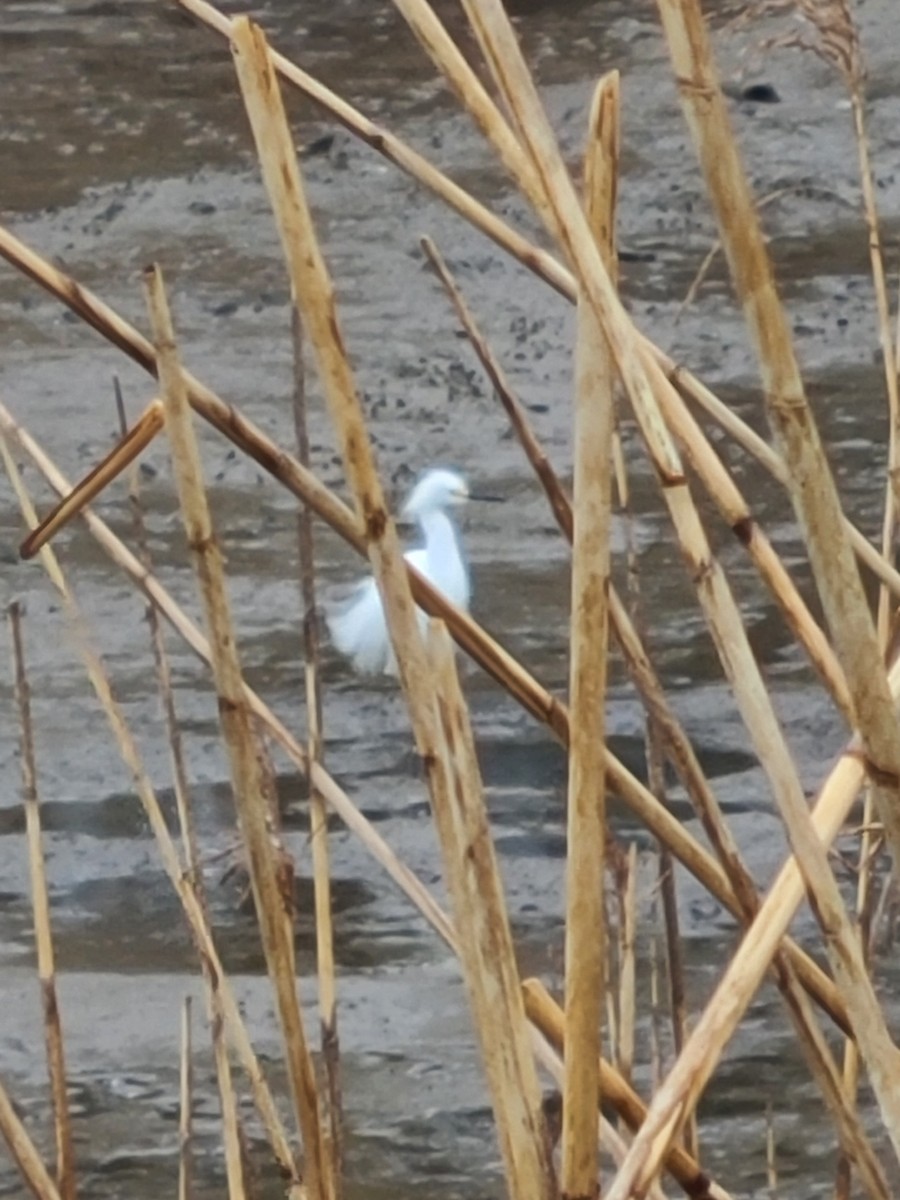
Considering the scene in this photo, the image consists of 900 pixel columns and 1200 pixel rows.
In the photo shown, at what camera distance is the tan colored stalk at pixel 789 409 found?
33.9 inches

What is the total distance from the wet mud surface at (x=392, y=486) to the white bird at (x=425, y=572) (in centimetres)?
9

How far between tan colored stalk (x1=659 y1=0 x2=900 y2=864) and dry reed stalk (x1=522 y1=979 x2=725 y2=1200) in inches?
7.9

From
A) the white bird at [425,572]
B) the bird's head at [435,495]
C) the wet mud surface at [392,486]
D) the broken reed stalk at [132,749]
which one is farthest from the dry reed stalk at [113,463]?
the bird's head at [435,495]

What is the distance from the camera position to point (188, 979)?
292 centimetres

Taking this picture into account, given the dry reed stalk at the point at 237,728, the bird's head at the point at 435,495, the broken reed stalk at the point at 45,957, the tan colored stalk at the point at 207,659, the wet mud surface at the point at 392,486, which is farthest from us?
the bird's head at the point at 435,495

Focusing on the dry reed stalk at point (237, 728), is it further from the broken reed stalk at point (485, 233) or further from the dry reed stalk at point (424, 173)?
the dry reed stalk at point (424, 173)

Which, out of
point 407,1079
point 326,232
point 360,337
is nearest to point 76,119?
point 326,232

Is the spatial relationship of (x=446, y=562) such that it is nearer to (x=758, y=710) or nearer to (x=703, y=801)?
(x=703, y=801)

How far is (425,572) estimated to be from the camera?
3.39 m

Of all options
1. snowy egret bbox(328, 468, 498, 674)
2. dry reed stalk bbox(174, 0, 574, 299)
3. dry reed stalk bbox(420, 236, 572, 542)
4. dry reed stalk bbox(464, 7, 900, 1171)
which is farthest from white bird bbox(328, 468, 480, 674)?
dry reed stalk bbox(464, 7, 900, 1171)

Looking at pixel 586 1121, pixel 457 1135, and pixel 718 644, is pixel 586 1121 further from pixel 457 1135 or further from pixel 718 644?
pixel 457 1135

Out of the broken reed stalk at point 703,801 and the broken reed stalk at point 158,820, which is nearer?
the broken reed stalk at point 703,801

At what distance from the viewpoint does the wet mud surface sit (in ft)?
8.98

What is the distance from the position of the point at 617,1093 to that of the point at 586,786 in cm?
21
